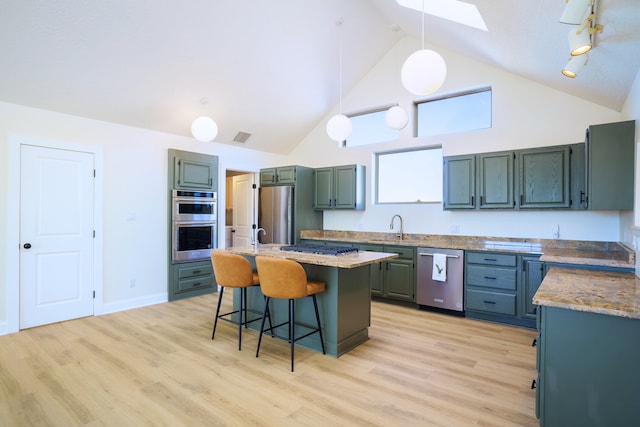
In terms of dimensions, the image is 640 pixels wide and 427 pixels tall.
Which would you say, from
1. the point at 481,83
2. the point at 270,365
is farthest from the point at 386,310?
the point at 481,83

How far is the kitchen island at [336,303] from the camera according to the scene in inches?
Answer: 120

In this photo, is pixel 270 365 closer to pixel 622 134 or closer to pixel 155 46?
pixel 155 46

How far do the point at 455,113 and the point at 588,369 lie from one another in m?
4.03

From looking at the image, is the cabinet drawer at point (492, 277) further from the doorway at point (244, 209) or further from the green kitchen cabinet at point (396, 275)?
the doorway at point (244, 209)

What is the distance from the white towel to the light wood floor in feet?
2.06

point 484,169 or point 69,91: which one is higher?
point 69,91

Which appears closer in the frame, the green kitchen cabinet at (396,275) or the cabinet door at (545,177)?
the cabinet door at (545,177)

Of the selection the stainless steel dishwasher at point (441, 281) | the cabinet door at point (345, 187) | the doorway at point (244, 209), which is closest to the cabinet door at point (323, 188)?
the cabinet door at point (345, 187)

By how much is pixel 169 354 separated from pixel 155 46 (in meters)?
3.17

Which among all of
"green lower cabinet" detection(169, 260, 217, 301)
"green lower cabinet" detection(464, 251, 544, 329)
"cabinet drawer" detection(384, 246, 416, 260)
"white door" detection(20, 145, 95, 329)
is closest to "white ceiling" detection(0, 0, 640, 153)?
"white door" detection(20, 145, 95, 329)

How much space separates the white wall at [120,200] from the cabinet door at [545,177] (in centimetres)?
470

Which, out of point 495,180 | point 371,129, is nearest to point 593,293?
point 495,180

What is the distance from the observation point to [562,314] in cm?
167

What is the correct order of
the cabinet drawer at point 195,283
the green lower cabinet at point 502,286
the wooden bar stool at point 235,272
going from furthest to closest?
the cabinet drawer at point 195,283 → the green lower cabinet at point 502,286 → the wooden bar stool at point 235,272
